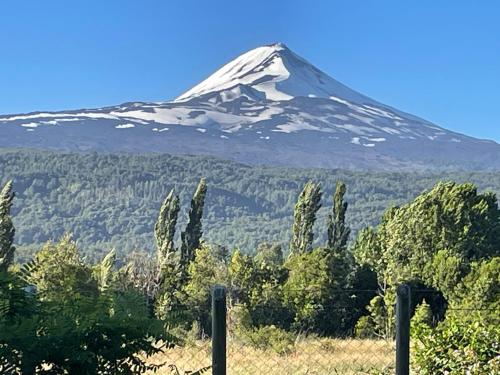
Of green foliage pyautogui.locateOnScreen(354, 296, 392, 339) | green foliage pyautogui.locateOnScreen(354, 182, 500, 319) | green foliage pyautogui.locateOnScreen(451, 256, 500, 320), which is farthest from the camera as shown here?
green foliage pyautogui.locateOnScreen(354, 182, 500, 319)

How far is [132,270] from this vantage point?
2980 cm

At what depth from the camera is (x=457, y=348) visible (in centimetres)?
552

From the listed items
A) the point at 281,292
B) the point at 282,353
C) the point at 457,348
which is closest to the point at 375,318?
the point at 281,292

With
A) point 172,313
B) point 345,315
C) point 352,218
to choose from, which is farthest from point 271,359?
Answer: point 352,218

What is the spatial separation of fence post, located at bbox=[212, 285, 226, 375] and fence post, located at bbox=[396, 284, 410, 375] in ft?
3.44

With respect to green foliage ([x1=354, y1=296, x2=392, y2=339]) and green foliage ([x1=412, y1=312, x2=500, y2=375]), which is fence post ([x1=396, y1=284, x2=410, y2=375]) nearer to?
green foliage ([x1=412, y1=312, x2=500, y2=375])

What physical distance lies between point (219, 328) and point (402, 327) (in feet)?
3.68

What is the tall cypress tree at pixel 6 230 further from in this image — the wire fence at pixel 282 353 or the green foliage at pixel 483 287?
the wire fence at pixel 282 353

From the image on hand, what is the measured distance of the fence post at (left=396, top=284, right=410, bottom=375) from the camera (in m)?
4.29

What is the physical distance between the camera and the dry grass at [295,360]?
6.32m

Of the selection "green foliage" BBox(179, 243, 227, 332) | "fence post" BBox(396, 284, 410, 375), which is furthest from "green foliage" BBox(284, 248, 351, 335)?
"fence post" BBox(396, 284, 410, 375)

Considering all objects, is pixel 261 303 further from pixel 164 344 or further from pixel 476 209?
pixel 164 344

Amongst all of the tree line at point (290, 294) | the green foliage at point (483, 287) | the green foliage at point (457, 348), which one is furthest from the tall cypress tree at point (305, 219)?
the green foliage at point (457, 348)

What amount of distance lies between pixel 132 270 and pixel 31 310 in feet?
88.7
